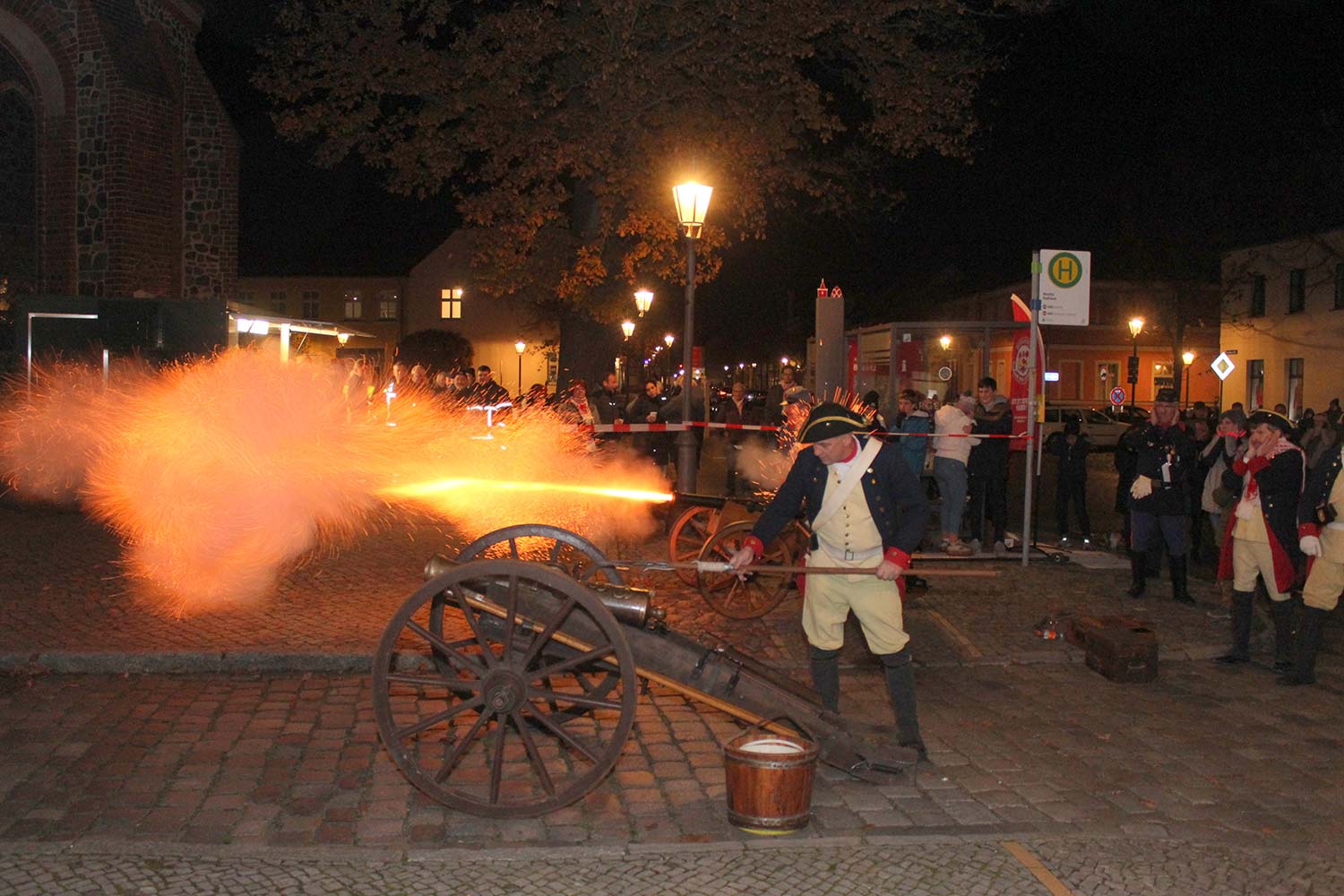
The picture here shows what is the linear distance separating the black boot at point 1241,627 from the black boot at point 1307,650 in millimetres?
527

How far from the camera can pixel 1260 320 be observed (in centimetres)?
4622

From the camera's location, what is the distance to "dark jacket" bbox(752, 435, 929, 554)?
6.09m

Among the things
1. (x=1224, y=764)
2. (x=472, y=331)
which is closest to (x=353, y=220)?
(x=472, y=331)

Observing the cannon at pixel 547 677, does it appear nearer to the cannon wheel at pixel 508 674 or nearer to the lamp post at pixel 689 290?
the cannon wheel at pixel 508 674

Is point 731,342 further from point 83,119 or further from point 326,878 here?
point 326,878

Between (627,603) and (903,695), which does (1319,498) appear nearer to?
(903,695)

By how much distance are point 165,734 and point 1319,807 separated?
5780 millimetres

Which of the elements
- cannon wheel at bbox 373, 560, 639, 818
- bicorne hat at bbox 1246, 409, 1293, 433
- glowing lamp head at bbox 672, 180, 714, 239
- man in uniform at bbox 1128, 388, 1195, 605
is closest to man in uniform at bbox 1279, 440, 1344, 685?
bicorne hat at bbox 1246, 409, 1293, 433

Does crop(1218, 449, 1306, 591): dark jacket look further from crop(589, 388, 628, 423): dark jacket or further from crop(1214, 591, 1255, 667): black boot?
crop(589, 388, 628, 423): dark jacket

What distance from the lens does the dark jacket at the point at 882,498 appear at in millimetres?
6090

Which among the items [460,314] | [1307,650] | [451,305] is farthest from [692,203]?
[451,305]

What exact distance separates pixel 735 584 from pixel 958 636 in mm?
1729

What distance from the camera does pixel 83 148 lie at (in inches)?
872

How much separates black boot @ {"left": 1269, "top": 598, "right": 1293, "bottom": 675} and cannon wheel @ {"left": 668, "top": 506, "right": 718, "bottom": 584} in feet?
13.8
